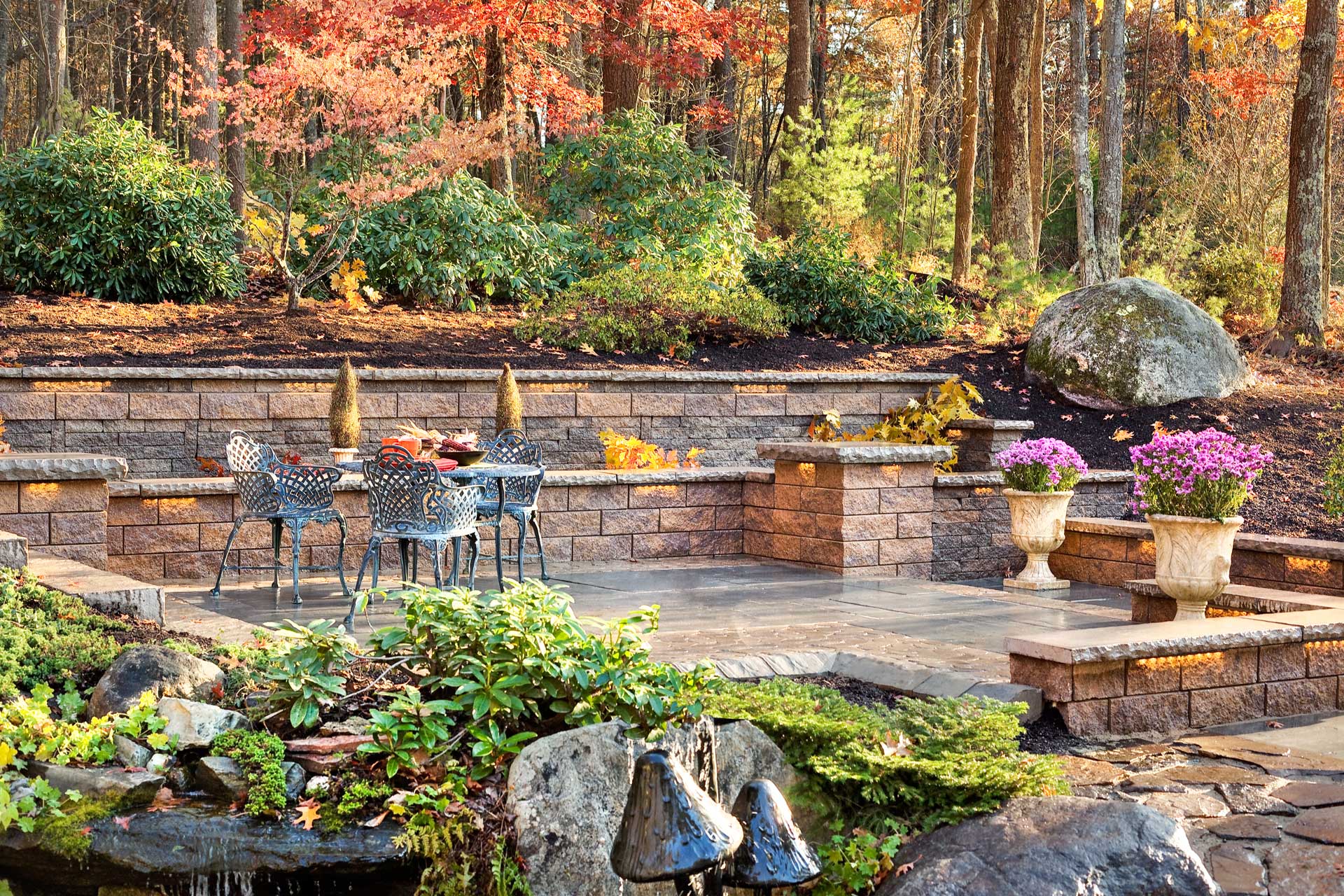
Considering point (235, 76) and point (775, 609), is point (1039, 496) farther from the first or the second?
point (235, 76)

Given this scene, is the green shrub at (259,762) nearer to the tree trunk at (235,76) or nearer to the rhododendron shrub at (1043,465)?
the rhododendron shrub at (1043,465)

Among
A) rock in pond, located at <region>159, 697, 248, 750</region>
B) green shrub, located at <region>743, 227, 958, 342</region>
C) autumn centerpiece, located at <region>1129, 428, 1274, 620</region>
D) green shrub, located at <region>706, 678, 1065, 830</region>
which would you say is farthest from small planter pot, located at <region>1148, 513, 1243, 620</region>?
green shrub, located at <region>743, 227, 958, 342</region>

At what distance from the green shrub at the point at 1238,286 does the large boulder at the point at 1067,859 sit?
1326 centimetres

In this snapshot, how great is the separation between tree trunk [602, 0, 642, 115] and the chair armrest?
9445 mm

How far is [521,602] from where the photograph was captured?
4.31 m

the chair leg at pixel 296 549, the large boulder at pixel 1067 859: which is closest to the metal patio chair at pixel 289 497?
the chair leg at pixel 296 549

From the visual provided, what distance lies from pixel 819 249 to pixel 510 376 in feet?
19.3

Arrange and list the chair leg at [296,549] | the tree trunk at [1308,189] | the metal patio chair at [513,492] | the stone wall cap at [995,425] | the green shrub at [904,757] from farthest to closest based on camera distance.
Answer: the tree trunk at [1308,189], the stone wall cap at [995,425], the metal patio chair at [513,492], the chair leg at [296,549], the green shrub at [904,757]

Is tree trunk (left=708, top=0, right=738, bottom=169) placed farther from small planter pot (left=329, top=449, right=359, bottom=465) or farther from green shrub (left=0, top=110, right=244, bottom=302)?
small planter pot (left=329, top=449, right=359, bottom=465)

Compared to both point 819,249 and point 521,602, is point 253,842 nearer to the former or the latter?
point 521,602

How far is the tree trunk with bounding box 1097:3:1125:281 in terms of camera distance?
15.5 meters

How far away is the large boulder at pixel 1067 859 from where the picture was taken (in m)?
3.50

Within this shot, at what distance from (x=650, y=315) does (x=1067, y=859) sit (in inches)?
343

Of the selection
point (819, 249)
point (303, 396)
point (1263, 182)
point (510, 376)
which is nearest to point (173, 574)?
point (303, 396)
